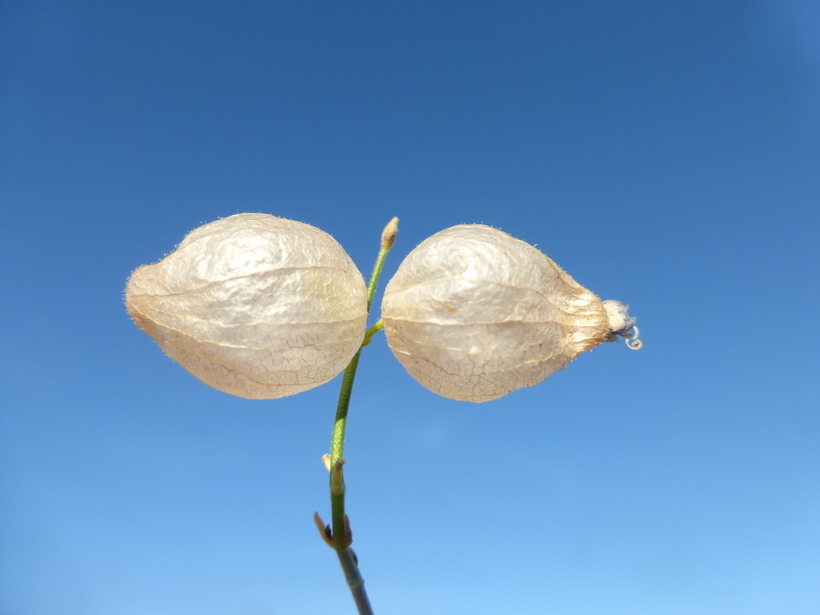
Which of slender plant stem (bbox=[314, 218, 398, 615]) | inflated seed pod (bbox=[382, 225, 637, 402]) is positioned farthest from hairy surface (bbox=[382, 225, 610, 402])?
slender plant stem (bbox=[314, 218, 398, 615])

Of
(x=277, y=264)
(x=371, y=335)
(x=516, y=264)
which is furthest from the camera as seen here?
(x=371, y=335)

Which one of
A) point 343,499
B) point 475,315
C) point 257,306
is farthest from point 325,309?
point 343,499

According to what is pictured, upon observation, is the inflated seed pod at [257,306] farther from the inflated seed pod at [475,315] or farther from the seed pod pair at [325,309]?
the inflated seed pod at [475,315]

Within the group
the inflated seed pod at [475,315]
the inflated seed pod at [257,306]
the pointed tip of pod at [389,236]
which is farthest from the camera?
the pointed tip of pod at [389,236]

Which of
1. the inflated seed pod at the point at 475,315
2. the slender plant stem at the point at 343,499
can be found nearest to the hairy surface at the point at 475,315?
the inflated seed pod at the point at 475,315

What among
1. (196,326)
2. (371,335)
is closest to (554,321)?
(371,335)

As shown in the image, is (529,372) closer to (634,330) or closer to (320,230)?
(634,330)
